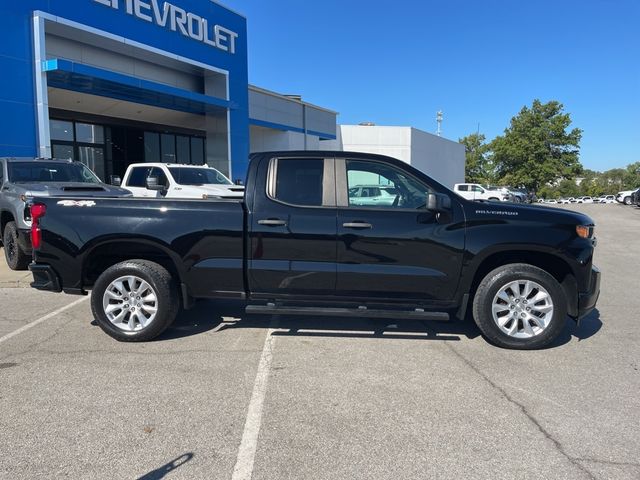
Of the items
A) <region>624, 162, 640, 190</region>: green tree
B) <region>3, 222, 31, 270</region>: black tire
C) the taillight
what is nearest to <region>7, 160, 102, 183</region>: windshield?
<region>3, 222, 31, 270</region>: black tire

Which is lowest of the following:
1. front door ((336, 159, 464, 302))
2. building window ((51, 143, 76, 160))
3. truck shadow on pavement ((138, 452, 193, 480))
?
truck shadow on pavement ((138, 452, 193, 480))

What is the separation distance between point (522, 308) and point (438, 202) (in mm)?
1369

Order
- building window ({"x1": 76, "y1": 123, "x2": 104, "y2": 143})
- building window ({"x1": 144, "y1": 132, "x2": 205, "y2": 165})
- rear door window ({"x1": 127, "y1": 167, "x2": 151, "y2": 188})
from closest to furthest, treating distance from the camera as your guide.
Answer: rear door window ({"x1": 127, "y1": 167, "x2": 151, "y2": 188}), building window ({"x1": 76, "y1": 123, "x2": 104, "y2": 143}), building window ({"x1": 144, "y1": 132, "x2": 205, "y2": 165})

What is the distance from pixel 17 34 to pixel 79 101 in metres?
5.85

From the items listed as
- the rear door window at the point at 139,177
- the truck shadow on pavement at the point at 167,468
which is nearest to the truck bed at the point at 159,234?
the truck shadow on pavement at the point at 167,468

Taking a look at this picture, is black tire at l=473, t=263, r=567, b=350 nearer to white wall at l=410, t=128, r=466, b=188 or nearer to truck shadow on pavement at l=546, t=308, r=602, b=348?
truck shadow on pavement at l=546, t=308, r=602, b=348

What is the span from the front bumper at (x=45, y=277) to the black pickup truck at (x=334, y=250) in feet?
0.06

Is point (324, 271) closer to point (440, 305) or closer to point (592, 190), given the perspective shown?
point (440, 305)

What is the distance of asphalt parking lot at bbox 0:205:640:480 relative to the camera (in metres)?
2.99

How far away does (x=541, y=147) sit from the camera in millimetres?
59625

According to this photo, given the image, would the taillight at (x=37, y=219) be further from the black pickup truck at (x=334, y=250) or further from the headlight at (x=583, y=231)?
the headlight at (x=583, y=231)

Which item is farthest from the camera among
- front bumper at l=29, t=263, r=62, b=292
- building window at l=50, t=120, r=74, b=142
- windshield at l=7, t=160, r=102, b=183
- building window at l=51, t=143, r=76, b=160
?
building window at l=50, t=120, r=74, b=142

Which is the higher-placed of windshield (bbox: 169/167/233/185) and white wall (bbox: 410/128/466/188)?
white wall (bbox: 410/128/466/188)

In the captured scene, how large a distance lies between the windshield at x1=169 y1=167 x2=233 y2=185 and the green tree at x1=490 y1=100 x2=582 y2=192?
54.0m
